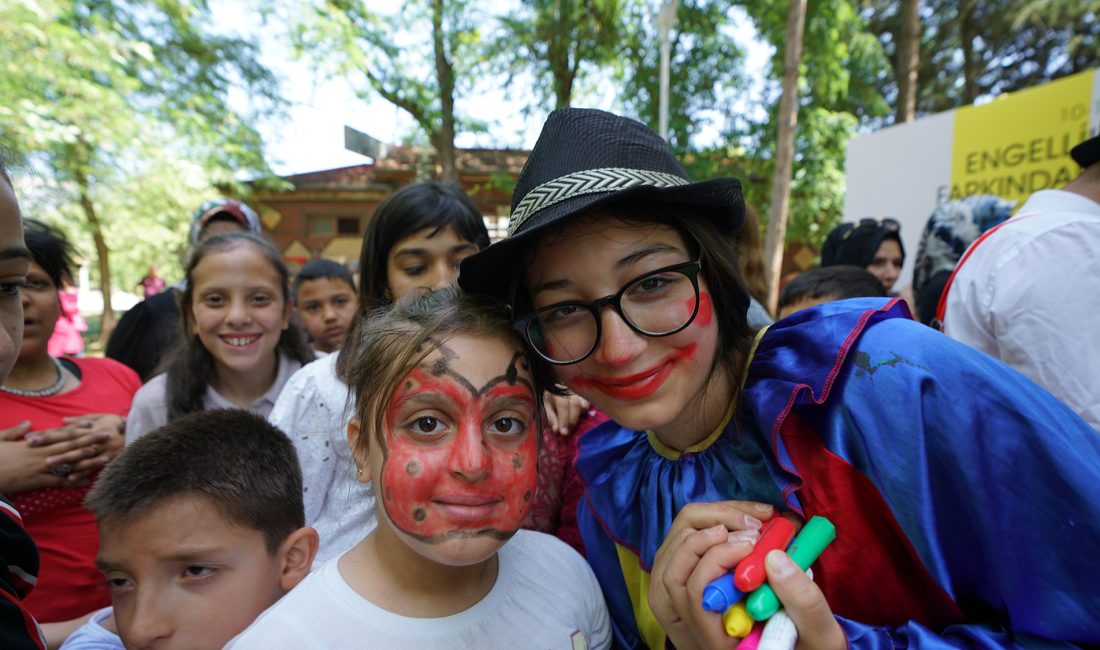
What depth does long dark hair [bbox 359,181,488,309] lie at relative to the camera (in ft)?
7.34

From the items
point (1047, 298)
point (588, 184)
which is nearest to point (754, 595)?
point (588, 184)

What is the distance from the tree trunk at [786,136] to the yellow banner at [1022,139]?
2.62 m

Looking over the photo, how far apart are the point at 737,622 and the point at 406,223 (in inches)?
66.2

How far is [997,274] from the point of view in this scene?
2078 millimetres

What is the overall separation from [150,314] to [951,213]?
4717 mm

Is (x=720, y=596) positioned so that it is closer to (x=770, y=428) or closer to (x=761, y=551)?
(x=761, y=551)

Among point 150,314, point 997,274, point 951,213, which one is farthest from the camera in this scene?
point 951,213

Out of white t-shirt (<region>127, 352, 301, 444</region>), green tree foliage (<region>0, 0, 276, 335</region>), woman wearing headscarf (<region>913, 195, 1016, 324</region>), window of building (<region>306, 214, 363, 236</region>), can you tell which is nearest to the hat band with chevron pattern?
white t-shirt (<region>127, 352, 301, 444</region>)

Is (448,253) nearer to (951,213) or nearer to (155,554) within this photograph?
(155,554)

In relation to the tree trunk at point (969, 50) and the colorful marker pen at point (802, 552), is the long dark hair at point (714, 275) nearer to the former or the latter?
the colorful marker pen at point (802, 552)

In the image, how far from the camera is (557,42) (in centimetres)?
1291

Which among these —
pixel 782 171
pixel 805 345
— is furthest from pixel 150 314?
pixel 782 171

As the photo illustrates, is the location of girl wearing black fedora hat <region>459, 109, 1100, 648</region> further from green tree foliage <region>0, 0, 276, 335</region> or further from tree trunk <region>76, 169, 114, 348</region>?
tree trunk <region>76, 169, 114, 348</region>

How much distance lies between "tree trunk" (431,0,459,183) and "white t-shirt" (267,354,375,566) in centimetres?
1145
